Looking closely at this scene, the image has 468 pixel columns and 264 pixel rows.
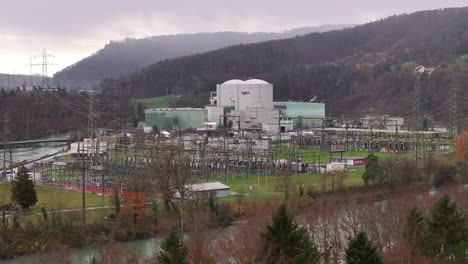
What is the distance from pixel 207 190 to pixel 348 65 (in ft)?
165

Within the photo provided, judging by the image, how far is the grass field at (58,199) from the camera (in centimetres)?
1304

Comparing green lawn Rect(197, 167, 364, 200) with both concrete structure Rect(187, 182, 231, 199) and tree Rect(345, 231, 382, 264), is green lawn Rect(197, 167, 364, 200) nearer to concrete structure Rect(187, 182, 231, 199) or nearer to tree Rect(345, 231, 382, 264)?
concrete structure Rect(187, 182, 231, 199)

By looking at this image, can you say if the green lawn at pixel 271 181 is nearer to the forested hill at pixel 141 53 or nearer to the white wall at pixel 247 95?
the white wall at pixel 247 95

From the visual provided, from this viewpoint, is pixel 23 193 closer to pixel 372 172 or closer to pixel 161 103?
pixel 372 172

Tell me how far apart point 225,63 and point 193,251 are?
208 feet

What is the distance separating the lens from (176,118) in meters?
35.5

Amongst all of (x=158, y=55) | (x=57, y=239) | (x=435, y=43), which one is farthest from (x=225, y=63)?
(x=57, y=239)

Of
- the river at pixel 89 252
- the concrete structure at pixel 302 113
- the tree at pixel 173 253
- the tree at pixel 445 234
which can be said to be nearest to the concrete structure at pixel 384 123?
the concrete structure at pixel 302 113

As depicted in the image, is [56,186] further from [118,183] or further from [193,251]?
Result: [193,251]

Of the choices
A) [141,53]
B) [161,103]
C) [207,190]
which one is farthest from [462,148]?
[141,53]

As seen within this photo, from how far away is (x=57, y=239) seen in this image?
10.6 m

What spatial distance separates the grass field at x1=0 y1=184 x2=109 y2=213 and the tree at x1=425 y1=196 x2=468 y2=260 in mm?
7413

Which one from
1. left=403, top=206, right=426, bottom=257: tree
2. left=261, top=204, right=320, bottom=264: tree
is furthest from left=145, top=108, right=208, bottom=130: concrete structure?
left=261, top=204, right=320, bottom=264: tree

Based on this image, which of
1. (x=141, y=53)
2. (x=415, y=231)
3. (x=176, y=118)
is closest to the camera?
(x=415, y=231)
